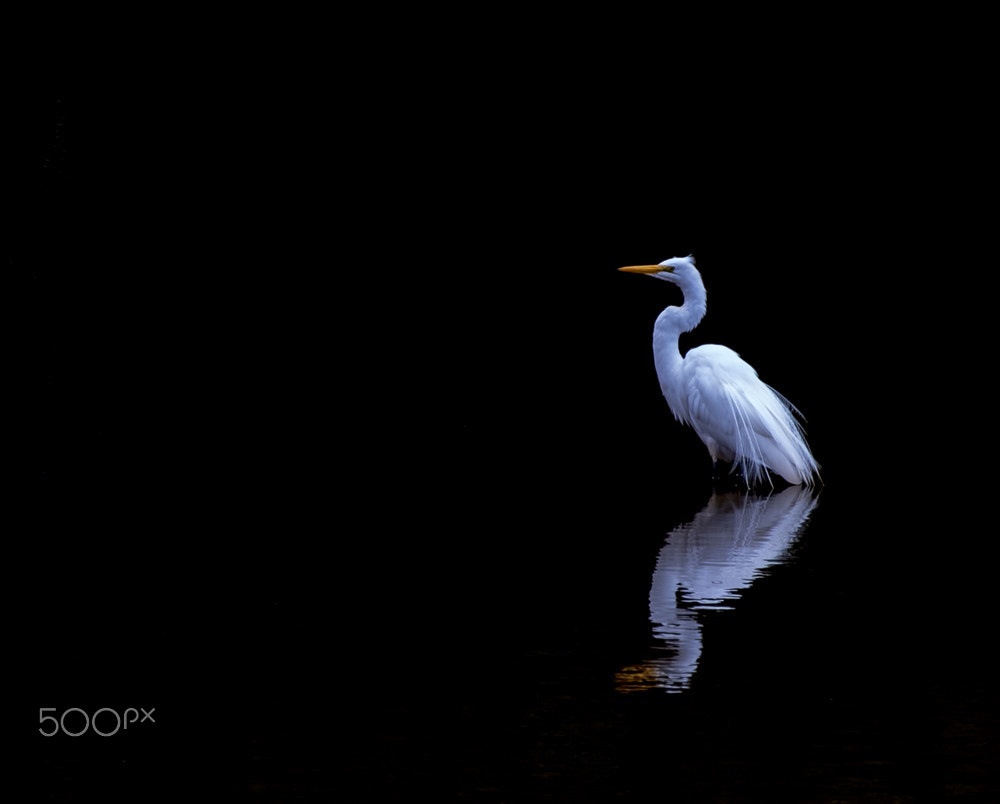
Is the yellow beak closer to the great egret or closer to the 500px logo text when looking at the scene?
the great egret

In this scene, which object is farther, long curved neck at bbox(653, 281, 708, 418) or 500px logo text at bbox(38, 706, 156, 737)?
long curved neck at bbox(653, 281, 708, 418)

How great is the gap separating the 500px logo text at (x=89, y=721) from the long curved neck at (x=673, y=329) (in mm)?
3948

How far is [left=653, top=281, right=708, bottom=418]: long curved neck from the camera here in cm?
656

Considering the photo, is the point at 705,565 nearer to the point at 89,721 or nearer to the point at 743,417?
the point at 743,417

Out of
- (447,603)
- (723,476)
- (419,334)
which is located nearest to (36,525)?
(447,603)

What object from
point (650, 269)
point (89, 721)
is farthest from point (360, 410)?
point (89, 721)

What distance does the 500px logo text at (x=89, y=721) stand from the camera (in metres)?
2.85

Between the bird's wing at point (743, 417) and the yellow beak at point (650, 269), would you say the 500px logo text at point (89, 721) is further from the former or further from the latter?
the yellow beak at point (650, 269)

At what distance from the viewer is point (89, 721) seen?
2898 millimetres

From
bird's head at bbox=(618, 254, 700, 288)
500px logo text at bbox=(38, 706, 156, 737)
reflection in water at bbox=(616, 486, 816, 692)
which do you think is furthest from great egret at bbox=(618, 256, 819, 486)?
500px logo text at bbox=(38, 706, 156, 737)

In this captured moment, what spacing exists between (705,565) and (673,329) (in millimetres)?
2319

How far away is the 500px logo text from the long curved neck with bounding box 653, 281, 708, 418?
3.95 meters

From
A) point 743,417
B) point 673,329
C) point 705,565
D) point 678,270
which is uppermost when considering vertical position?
point 678,270

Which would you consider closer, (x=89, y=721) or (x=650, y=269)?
(x=89, y=721)
